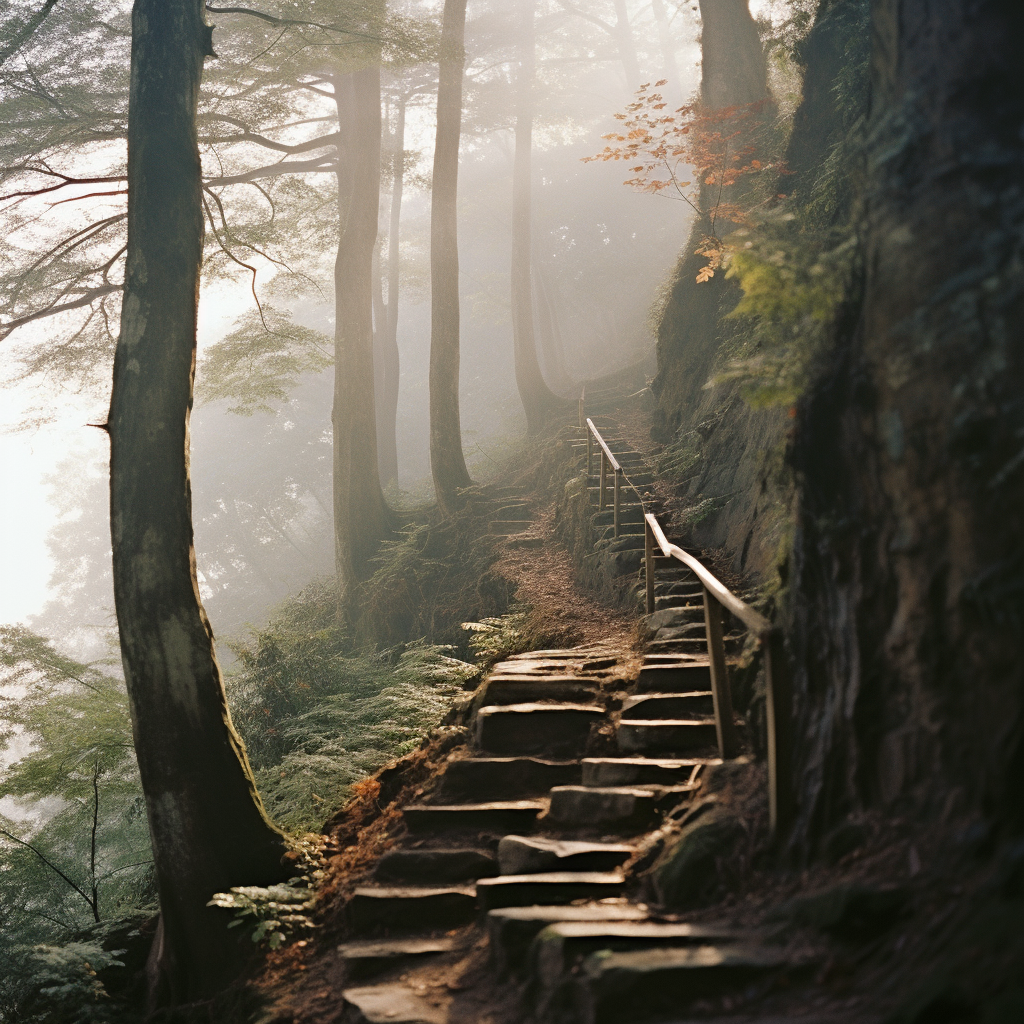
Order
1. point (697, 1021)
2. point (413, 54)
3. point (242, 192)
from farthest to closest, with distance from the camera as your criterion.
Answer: point (242, 192), point (413, 54), point (697, 1021)

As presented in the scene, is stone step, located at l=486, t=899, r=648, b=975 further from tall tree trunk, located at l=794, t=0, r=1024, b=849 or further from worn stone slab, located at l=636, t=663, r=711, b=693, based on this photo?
worn stone slab, located at l=636, t=663, r=711, b=693

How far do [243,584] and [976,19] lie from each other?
39.3 metres

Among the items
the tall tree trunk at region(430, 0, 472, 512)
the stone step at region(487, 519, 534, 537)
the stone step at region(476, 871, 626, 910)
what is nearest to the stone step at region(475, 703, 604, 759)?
the stone step at region(476, 871, 626, 910)

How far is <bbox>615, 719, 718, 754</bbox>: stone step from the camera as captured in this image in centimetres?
432

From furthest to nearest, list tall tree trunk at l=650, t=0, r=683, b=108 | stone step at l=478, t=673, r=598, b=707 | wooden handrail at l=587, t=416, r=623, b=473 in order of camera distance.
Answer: tall tree trunk at l=650, t=0, r=683, b=108
wooden handrail at l=587, t=416, r=623, b=473
stone step at l=478, t=673, r=598, b=707

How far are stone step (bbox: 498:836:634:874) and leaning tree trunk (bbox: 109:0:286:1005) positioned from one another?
5.62 ft

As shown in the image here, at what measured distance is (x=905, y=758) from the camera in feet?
8.56

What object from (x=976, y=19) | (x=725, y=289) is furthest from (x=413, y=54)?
(x=976, y=19)

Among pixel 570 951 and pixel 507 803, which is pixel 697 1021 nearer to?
pixel 570 951

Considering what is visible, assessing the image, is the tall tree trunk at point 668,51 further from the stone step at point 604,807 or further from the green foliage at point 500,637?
the stone step at point 604,807

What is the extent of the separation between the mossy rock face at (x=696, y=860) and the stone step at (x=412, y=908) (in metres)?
1.05

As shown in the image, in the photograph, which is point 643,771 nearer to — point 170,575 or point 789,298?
point 789,298

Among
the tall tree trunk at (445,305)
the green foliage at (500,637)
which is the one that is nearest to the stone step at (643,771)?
the green foliage at (500,637)

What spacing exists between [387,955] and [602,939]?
1.23 metres
